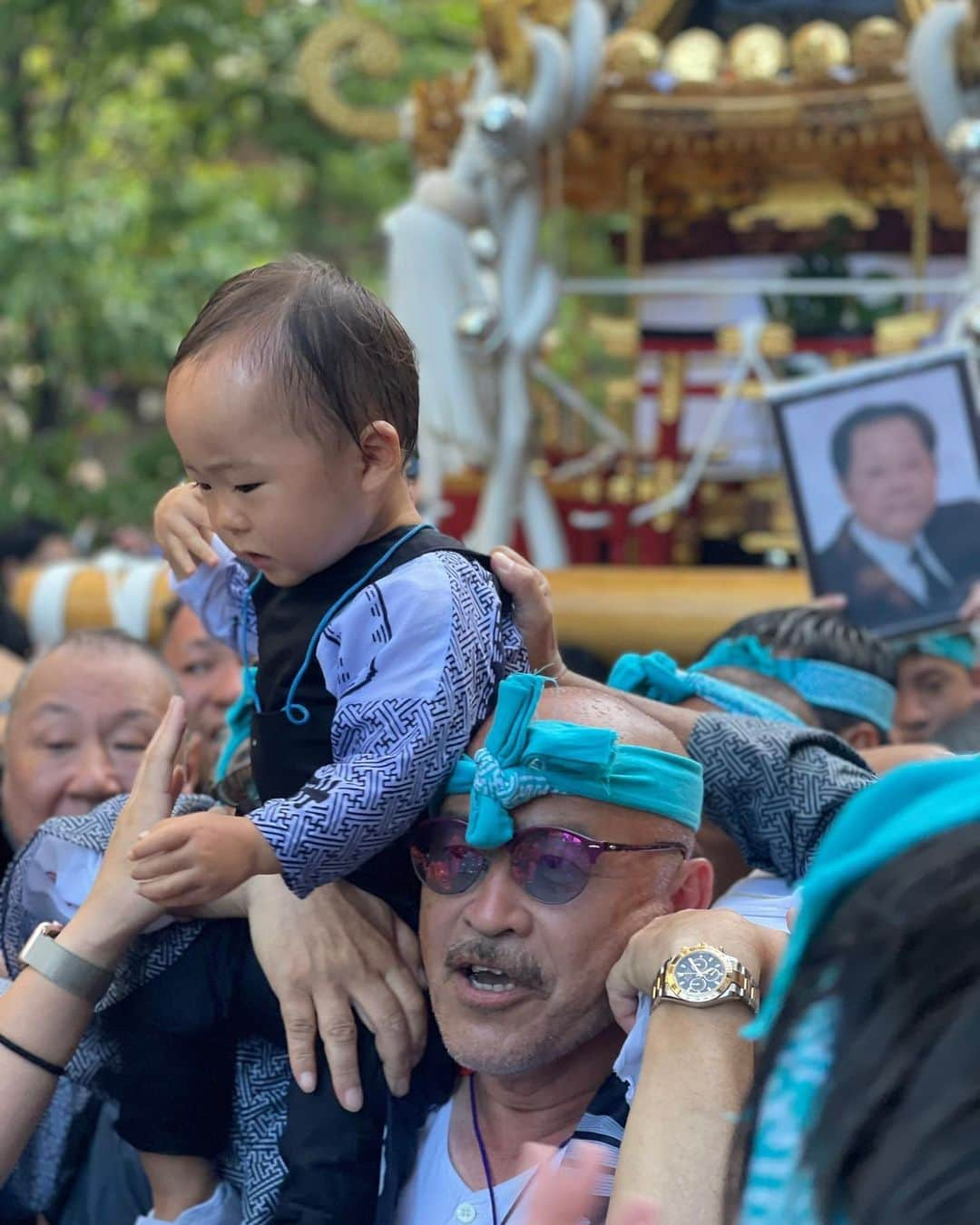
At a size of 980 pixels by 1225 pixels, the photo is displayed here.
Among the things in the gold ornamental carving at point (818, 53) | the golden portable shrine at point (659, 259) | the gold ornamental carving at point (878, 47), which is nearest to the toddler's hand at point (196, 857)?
the golden portable shrine at point (659, 259)

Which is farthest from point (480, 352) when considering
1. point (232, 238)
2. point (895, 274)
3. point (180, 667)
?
point (232, 238)

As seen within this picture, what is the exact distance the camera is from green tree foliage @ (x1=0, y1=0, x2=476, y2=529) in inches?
482

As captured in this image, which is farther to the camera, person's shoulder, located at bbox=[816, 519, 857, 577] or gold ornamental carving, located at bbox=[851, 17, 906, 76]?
gold ornamental carving, located at bbox=[851, 17, 906, 76]

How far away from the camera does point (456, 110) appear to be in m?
9.00

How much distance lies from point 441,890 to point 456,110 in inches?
285

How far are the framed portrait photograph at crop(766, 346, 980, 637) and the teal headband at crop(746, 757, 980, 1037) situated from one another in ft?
11.5

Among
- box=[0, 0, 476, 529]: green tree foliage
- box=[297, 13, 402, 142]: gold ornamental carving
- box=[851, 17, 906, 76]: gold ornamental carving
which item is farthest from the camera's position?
box=[0, 0, 476, 529]: green tree foliage

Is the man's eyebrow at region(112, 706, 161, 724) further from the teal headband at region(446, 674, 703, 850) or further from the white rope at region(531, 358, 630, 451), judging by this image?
the white rope at region(531, 358, 630, 451)

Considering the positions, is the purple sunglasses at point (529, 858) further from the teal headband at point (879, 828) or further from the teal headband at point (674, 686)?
the teal headband at point (879, 828)

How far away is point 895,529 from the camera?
4.91 m

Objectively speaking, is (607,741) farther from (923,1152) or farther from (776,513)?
(776,513)

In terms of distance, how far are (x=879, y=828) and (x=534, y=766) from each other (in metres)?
0.93

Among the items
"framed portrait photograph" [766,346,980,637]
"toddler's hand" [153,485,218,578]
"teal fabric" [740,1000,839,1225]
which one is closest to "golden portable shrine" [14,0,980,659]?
"framed portrait photograph" [766,346,980,637]

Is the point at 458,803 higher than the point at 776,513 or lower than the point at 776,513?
higher
